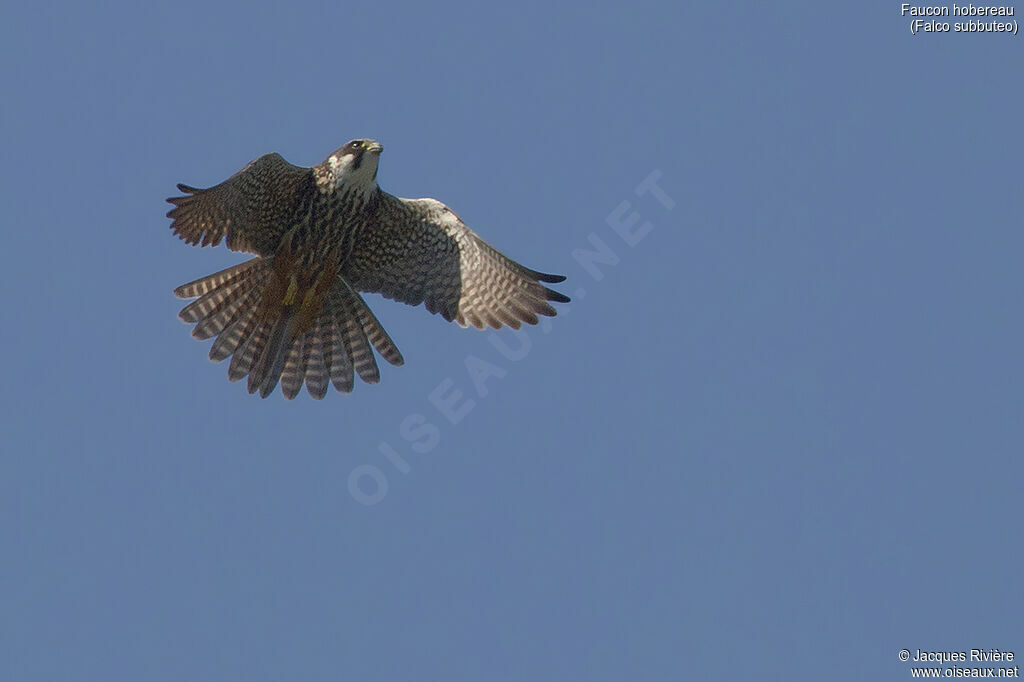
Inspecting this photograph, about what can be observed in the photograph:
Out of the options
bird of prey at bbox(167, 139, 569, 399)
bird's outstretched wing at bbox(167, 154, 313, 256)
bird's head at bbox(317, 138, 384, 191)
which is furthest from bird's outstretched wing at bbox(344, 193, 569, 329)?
bird's outstretched wing at bbox(167, 154, 313, 256)

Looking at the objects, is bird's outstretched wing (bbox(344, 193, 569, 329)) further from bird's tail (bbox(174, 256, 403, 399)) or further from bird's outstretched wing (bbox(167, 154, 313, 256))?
bird's outstretched wing (bbox(167, 154, 313, 256))

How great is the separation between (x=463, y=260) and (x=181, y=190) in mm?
2524

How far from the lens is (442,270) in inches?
481

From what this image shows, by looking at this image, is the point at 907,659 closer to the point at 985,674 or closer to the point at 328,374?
the point at 985,674

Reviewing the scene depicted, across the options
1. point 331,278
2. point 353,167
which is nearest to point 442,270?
point 331,278

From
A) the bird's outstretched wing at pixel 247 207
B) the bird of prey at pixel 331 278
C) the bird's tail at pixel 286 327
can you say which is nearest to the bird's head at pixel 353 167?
the bird of prey at pixel 331 278

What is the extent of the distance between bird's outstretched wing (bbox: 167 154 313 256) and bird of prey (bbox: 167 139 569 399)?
0.04 ft

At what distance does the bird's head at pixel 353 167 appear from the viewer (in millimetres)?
11594

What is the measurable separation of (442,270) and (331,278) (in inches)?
39.1

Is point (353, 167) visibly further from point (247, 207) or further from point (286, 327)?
point (286, 327)

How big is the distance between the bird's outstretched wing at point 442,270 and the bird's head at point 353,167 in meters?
0.36

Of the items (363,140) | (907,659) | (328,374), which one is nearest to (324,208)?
(363,140)

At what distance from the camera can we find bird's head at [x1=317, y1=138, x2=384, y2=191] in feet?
38.0

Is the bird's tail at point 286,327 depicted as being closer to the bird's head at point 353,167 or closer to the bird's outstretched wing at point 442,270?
the bird's outstretched wing at point 442,270
